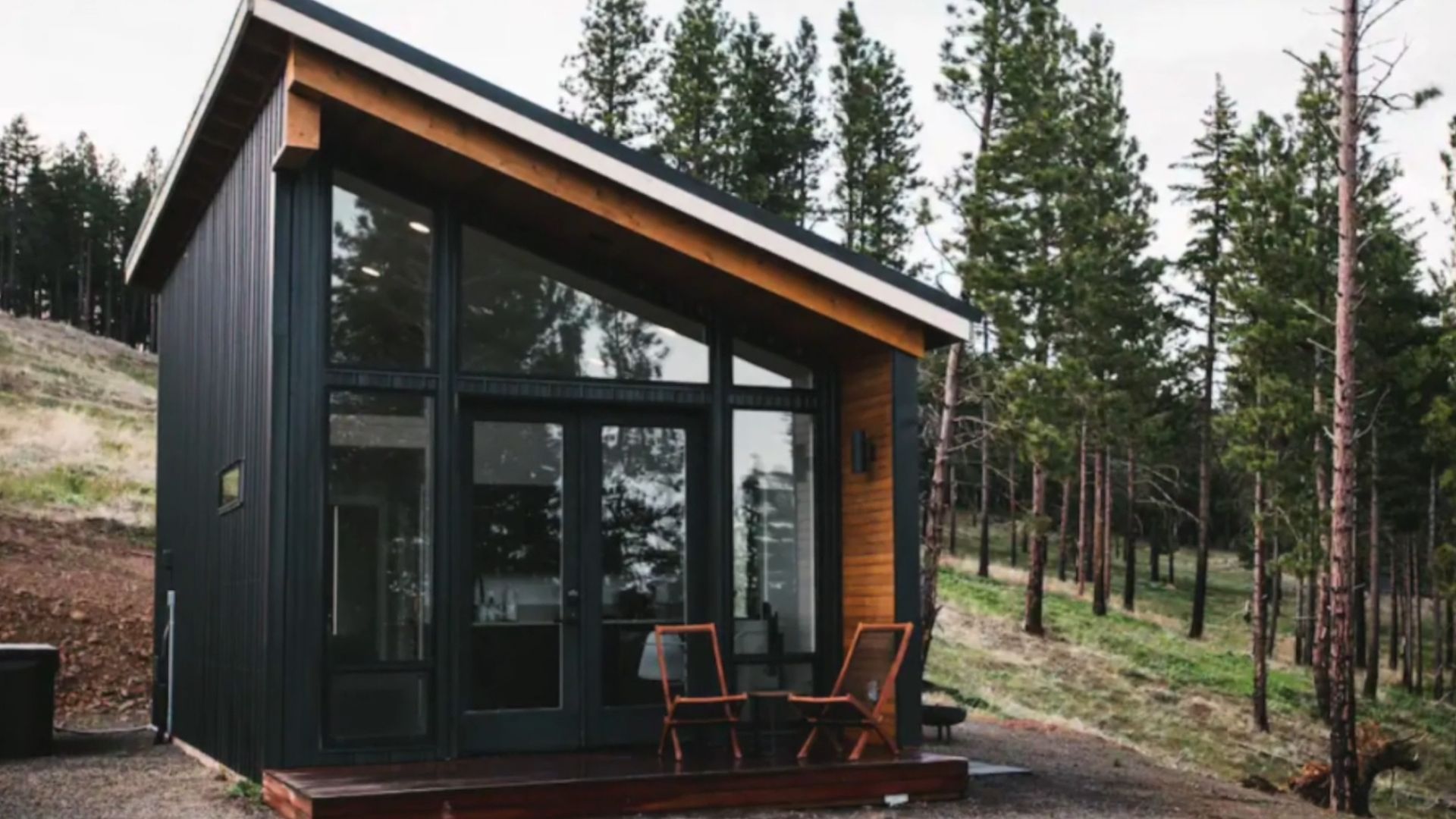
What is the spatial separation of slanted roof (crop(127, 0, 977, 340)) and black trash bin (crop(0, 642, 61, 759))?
3726mm

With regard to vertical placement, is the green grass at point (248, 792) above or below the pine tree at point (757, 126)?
below

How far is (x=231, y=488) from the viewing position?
349 inches

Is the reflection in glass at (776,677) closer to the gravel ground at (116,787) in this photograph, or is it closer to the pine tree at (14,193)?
the gravel ground at (116,787)

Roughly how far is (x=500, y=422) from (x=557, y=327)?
0.66 m

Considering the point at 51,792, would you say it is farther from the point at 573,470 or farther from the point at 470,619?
the point at 573,470

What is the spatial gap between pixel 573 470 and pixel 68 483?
64.5 ft

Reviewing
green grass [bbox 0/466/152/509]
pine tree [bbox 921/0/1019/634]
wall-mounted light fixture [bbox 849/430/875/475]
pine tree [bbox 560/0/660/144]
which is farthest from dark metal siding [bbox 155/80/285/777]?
pine tree [bbox 560/0/660/144]

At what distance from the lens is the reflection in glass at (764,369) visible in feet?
29.7

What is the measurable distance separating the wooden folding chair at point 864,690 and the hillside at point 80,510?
28.7 ft

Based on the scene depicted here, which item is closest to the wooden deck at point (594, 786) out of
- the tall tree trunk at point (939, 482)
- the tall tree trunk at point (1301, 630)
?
the tall tree trunk at point (939, 482)

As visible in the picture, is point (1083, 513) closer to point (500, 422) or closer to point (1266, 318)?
point (1266, 318)

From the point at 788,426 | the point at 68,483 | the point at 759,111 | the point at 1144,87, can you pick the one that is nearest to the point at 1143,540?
the point at 1144,87

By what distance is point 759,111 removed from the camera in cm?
2617

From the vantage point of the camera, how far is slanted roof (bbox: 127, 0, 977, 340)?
745 centimetres
